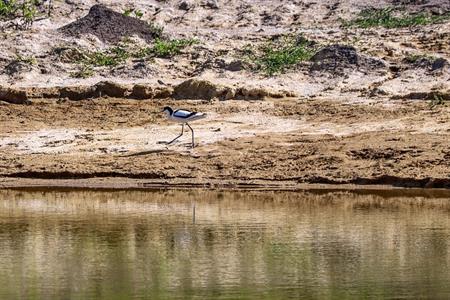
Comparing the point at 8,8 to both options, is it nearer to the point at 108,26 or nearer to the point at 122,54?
the point at 108,26

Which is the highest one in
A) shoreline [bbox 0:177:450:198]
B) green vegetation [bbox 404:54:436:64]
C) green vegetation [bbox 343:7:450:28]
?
green vegetation [bbox 343:7:450:28]

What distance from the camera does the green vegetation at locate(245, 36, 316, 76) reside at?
76.4 feet

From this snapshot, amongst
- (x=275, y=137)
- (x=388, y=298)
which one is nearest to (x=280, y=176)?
(x=275, y=137)

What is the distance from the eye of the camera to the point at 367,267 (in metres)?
11.8

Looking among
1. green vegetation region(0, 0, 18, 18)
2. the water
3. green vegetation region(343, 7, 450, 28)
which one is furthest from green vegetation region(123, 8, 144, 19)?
the water

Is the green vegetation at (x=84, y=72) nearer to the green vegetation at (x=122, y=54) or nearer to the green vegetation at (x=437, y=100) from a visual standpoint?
the green vegetation at (x=122, y=54)

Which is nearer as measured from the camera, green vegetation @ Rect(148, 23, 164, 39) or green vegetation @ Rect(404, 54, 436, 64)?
green vegetation @ Rect(404, 54, 436, 64)

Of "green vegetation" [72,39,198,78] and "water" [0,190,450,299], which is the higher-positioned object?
"green vegetation" [72,39,198,78]

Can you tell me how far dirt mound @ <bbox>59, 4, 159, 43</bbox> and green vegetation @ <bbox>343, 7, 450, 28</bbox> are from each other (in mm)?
4183

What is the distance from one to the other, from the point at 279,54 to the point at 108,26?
152 inches

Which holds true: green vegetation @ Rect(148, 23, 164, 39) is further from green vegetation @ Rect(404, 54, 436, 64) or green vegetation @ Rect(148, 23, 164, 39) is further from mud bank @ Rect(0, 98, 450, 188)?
green vegetation @ Rect(404, 54, 436, 64)

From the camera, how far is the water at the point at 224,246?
10867mm

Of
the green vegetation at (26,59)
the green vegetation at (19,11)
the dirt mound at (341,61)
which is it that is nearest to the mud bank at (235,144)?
the green vegetation at (26,59)

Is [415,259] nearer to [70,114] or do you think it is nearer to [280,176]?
[280,176]
